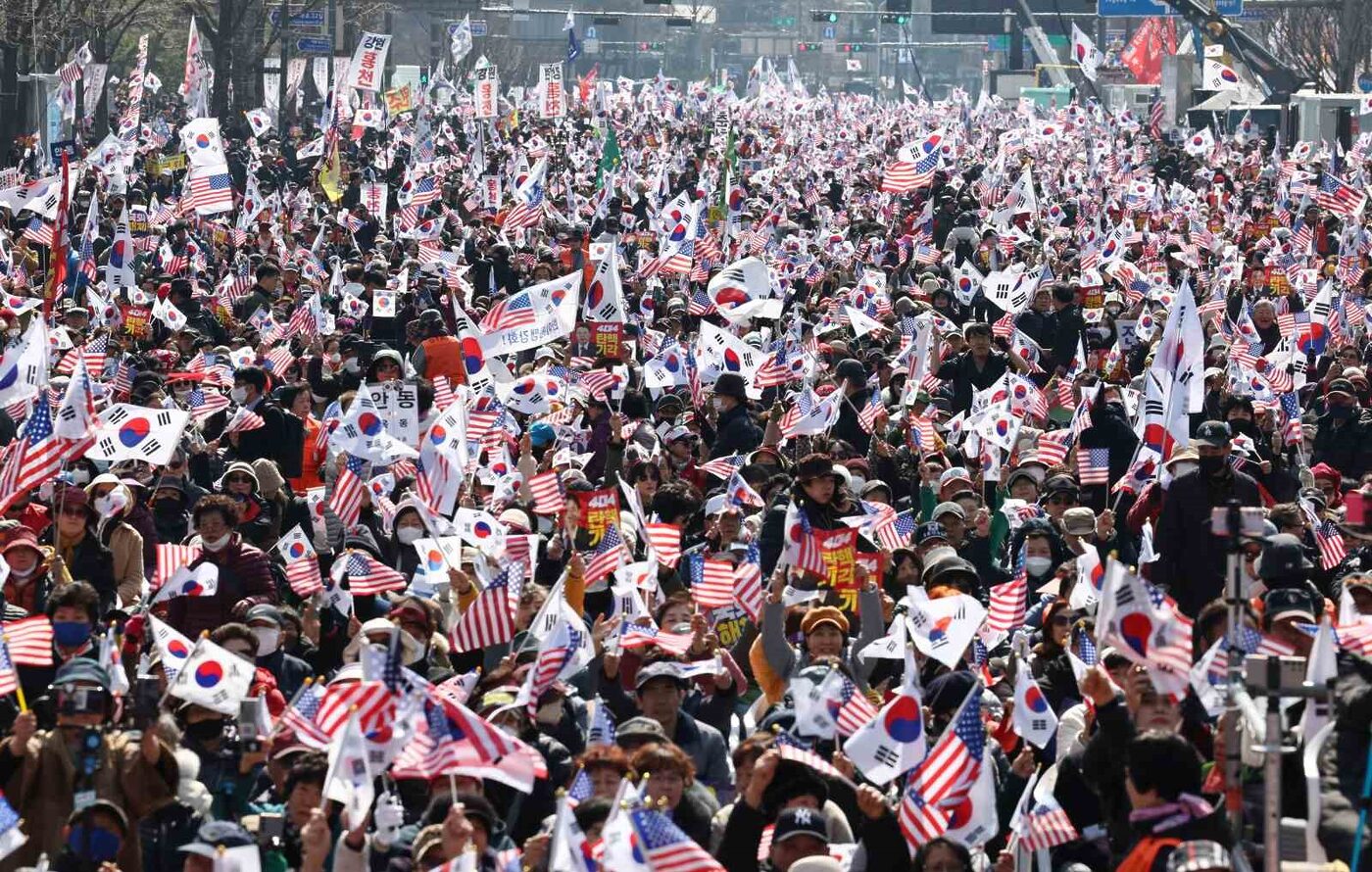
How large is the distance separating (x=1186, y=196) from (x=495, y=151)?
43.1ft

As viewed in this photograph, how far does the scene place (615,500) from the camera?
1267 cm

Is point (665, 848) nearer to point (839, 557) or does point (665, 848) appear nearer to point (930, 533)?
point (839, 557)

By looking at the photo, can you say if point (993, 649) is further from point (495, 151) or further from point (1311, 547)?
point (495, 151)

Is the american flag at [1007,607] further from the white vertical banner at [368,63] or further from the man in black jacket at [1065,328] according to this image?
the white vertical banner at [368,63]

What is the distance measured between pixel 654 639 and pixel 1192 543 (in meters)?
2.66

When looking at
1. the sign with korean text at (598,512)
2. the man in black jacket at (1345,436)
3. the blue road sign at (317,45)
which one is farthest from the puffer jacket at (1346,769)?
the blue road sign at (317,45)

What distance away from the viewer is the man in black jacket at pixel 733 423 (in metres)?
14.9

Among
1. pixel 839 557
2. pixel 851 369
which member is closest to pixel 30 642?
pixel 839 557

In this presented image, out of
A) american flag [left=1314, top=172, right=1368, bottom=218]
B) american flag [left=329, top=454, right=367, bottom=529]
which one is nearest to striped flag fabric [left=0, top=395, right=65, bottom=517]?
american flag [left=329, top=454, right=367, bottom=529]

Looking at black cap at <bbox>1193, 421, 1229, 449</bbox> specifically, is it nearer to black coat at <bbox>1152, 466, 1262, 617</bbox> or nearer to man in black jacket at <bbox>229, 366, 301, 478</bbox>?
black coat at <bbox>1152, 466, 1262, 617</bbox>

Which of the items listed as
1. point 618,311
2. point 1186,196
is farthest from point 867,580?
point 1186,196

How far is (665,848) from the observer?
23.2 feet

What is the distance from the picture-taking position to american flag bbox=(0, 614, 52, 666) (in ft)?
32.1

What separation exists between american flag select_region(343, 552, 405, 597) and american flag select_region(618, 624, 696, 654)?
1830mm
